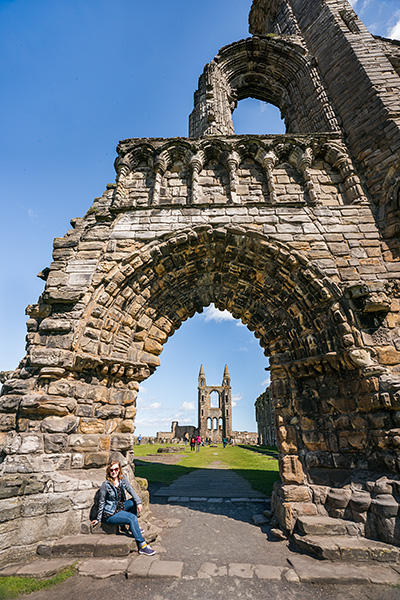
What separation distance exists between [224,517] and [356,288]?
4.68 meters

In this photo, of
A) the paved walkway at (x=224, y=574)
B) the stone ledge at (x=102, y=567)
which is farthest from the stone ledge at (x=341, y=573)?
the stone ledge at (x=102, y=567)

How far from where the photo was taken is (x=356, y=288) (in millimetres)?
4559

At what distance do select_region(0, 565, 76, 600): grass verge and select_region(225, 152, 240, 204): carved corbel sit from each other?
6475 mm

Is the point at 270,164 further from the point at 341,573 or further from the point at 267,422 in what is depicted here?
the point at 267,422

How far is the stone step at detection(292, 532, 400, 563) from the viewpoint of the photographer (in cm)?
312

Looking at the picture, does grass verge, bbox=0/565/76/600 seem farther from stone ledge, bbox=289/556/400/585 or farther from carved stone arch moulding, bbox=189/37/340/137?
carved stone arch moulding, bbox=189/37/340/137

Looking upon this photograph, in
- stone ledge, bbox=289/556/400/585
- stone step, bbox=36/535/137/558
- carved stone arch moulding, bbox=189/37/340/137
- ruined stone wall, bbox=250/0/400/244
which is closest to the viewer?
stone ledge, bbox=289/556/400/585

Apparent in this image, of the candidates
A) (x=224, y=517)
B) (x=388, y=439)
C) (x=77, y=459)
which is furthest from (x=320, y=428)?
(x=77, y=459)

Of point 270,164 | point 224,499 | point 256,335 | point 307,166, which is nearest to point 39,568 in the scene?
point 224,499

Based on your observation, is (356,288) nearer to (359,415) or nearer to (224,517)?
(359,415)

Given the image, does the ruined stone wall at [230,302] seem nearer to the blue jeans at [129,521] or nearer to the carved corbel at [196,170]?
the carved corbel at [196,170]

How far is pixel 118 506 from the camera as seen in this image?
12.2 ft

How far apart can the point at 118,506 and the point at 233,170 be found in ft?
22.8

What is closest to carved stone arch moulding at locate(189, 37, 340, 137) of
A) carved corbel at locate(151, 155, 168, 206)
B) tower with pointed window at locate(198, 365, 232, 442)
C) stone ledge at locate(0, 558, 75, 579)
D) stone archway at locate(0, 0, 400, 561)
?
stone archway at locate(0, 0, 400, 561)
